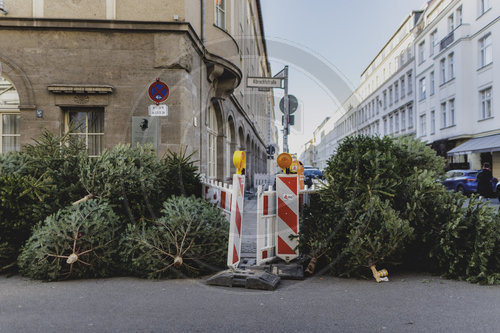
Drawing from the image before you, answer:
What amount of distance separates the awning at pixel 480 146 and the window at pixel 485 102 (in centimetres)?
166

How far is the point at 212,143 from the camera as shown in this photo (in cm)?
1511

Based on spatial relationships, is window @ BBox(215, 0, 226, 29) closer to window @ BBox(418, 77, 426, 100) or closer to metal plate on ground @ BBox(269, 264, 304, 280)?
metal plate on ground @ BBox(269, 264, 304, 280)

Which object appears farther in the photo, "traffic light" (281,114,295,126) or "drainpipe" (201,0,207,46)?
"traffic light" (281,114,295,126)

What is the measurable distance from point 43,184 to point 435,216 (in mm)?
5135

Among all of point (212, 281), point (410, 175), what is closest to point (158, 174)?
point (212, 281)

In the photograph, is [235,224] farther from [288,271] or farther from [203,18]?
[203,18]

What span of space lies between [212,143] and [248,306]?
37.7ft

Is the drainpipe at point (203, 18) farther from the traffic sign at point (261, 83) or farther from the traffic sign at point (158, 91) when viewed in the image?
the traffic sign at point (158, 91)

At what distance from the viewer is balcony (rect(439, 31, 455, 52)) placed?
104ft

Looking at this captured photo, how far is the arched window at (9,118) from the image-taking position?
10.6 meters

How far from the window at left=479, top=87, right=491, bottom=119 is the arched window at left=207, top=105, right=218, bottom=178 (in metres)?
21.2

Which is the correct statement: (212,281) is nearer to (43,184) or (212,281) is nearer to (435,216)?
(43,184)

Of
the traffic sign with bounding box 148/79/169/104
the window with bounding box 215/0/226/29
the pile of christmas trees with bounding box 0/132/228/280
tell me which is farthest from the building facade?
the pile of christmas trees with bounding box 0/132/228/280

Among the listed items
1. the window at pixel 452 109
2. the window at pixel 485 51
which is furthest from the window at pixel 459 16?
the window at pixel 452 109
